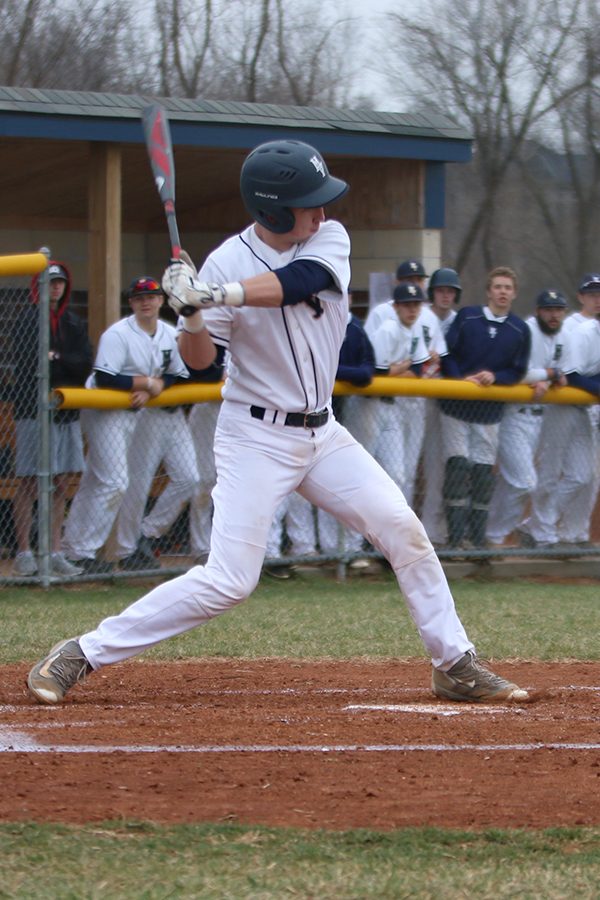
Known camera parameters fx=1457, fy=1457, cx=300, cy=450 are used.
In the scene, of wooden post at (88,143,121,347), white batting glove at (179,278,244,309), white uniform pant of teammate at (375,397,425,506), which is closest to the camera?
white batting glove at (179,278,244,309)

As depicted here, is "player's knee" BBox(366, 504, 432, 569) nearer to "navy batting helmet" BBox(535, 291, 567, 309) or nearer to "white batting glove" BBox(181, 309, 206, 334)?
"white batting glove" BBox(181, 309, 206, 334)

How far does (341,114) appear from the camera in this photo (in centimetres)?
1246

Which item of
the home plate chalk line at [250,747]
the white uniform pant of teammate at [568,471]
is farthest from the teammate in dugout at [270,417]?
the white uniform pant of teammate at [568,471]

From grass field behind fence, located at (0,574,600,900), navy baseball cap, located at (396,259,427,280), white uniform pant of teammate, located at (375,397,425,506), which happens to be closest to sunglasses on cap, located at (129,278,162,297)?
white uniform pant of teammate, located at (375,397,425,506)

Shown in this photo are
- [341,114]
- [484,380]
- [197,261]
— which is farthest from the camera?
[197,261]

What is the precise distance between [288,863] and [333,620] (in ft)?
15.0

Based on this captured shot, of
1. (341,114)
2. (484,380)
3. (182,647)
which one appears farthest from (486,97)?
(182,647)

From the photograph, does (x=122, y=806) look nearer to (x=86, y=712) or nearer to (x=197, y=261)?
(x=86, y=712)

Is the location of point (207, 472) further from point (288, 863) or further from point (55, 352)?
point (288, 863)

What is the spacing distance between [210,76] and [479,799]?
21.0 metres

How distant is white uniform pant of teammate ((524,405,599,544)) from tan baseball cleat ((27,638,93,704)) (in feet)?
18.9

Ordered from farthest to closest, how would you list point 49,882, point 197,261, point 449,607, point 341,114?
1. point 197,261
2. point 341,114
3. point 449,607
4. point 49,882

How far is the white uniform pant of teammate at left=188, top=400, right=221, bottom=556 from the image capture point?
941cm

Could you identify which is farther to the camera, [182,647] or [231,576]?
[182,647]
